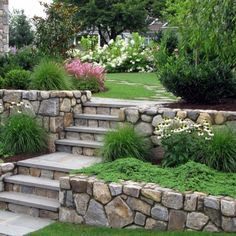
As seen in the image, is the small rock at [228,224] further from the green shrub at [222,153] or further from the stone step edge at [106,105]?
the stone step edge at [106,105]

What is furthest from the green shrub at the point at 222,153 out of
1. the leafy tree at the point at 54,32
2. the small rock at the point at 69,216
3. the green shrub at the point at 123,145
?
the leafy tree at the point at 54,32

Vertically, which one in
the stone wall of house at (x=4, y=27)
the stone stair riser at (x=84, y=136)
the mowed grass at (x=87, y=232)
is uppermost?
the stone wall of house at (x=4, y=27)

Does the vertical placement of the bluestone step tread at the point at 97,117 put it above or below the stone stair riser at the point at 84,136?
above

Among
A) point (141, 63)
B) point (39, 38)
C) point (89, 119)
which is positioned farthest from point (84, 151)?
point (141, 63)

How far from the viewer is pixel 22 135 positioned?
23.1 feet

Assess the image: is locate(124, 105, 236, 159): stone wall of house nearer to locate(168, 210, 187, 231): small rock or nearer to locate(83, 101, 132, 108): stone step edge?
locate(83, 101, 132, 108): stone step edge

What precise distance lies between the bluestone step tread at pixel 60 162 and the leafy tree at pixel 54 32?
4991 millimetres

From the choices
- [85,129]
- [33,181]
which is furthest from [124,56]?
[33,181]

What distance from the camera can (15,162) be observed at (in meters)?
6.75

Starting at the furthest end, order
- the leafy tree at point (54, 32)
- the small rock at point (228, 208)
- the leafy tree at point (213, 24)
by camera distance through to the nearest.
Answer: the leafy tree at point (54, 32) < the leafy tree at point (213, 24) < the small rock at point (228, 208)

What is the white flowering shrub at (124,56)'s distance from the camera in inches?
709

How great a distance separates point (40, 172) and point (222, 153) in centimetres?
255

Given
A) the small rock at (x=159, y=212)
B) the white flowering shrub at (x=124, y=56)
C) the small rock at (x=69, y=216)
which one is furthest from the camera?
the white flowering shrub at (x=124, y=56)

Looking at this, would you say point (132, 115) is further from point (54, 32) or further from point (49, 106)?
point (54, 32)
